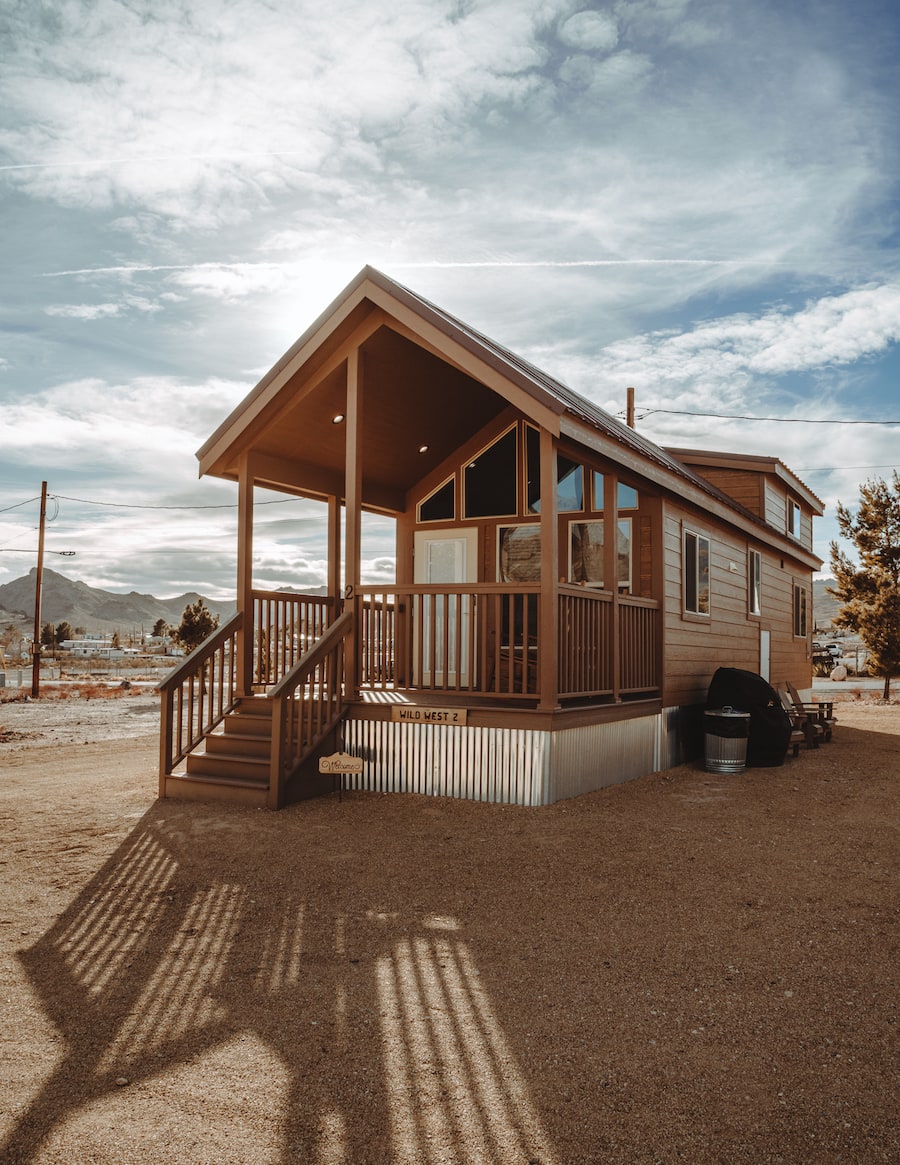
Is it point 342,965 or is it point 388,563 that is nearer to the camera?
point 342,965

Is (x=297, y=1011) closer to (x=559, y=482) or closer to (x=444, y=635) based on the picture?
(x=444, y=635)

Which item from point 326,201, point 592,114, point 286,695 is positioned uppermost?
point 592,114

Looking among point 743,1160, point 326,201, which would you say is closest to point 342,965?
point 743,1160

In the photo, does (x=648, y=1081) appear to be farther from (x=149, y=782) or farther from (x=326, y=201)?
(x=326, y=201)

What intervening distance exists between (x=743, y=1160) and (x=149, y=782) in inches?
308

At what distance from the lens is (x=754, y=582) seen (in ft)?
51.7

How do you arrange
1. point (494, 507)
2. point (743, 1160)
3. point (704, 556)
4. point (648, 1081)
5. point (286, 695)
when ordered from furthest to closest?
point (704, 556)
point (494, 507)
point (286, 695)
point (648, 1081)
point (743, 1160)

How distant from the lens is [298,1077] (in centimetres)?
314

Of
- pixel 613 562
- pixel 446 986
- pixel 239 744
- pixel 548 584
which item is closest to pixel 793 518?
pixel 613 562

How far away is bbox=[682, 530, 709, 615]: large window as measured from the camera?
1197 cm

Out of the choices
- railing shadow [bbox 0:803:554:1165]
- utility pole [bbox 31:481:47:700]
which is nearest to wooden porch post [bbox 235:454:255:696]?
railing shadow [bbox 0:803:554:1165]

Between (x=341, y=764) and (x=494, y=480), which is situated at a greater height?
(x=494, y=480)

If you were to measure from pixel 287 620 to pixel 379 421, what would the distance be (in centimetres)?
271

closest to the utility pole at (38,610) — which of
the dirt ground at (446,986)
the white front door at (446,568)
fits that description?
the white front door at (446,568)
